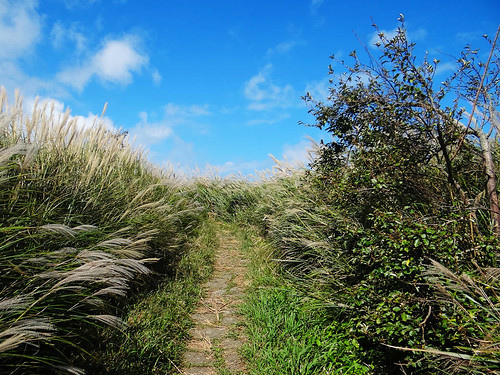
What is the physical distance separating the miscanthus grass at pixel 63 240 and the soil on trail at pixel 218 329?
0.84 metres

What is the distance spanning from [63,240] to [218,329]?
1995 mm

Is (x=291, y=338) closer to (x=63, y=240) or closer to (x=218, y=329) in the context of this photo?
(x=218, y=329)

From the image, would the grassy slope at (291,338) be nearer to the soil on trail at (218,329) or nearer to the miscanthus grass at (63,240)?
the soil on trail at (218,329)

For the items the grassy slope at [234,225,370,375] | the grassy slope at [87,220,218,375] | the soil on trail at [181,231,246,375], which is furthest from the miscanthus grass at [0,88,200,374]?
the grassy slope at [234,225,370,375]

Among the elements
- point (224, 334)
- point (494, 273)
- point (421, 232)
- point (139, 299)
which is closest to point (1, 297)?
point (139, 299)

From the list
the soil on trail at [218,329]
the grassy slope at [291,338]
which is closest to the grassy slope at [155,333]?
the soil on trail at [218,329]

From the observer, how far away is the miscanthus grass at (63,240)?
219cm

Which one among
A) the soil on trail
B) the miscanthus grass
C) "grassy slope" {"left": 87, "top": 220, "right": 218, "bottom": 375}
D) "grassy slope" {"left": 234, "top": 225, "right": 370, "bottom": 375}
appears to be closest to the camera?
the miscanthus grass

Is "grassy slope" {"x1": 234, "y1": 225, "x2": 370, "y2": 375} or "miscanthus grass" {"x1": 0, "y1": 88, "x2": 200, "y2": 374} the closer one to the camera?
"miscanthus grass" {"x1": 0, "y1": 88, "x2": 200, "y2": 374}

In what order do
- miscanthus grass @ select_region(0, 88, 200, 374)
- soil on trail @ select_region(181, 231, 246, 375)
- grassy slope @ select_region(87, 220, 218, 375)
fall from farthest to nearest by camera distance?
soil on trail @ select_region(181, 231, 246, 375) < grassy slope @ select_region(87, 220, 218, 375) < miscanthus grass @ select_region(0, 88, 200, 374)

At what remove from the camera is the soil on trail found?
10.5 feet

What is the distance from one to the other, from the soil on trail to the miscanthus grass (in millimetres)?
837

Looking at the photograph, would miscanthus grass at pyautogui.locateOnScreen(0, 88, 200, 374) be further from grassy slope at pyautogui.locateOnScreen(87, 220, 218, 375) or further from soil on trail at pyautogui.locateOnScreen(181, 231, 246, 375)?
soil on trail at pyautogui.locateOnScreen(181, 231, 246, 375)

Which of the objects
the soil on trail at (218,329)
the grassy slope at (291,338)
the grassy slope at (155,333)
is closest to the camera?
the grassy slope at (155,333)
